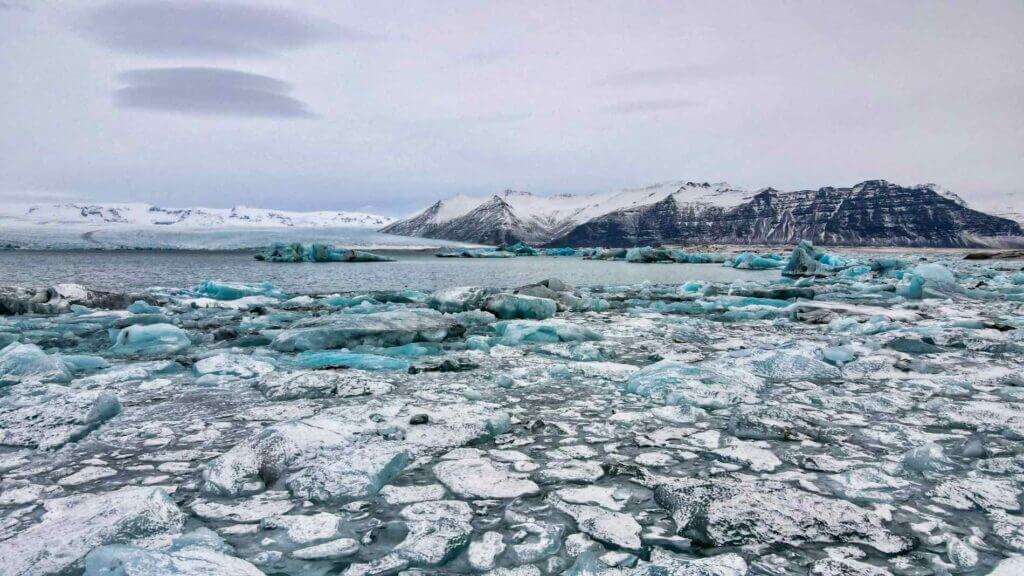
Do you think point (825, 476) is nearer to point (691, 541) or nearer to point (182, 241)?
point (691, 541)

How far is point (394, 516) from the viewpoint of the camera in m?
2.25

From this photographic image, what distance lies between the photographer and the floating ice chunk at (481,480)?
8.11ft

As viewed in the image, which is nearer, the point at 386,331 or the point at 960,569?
the point at 960,569

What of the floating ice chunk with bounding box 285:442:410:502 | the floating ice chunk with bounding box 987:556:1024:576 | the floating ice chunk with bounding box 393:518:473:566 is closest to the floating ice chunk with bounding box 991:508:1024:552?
the floating ice chunk with bounding box 987:556:1024:576

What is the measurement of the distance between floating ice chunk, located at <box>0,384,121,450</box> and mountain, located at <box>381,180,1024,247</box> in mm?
146946

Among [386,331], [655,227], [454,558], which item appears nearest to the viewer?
[454,558]

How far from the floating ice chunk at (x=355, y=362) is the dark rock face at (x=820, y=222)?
140462 millimetres

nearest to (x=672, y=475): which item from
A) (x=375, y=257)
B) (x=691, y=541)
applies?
(x=691, y=541)

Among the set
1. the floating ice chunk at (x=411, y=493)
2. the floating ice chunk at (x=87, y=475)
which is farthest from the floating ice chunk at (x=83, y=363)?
the floating ice chunk at (x=411, y=493)

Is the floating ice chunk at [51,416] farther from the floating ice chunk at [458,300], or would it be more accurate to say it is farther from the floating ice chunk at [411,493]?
the floating ice chunk at [458,300]

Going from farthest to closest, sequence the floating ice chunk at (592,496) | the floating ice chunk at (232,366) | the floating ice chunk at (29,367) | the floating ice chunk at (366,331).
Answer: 1. the floating ice chunk at (366,331)
2. the floating ice chunk at (232,366)
3. the floating ice chunk at (29,367)
4. the floating ice chunk at (592,496)

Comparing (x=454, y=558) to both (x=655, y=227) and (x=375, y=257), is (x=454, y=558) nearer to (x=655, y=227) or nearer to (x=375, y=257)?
(x=375, y=257)

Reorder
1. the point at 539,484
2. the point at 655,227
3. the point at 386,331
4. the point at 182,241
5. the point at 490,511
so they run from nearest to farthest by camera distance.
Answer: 1. the point at 490,511
2. the point at 539,484
3. the point at 386,331
4. the point at 182,241
5. the point at 655,227

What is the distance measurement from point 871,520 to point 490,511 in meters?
1.58
